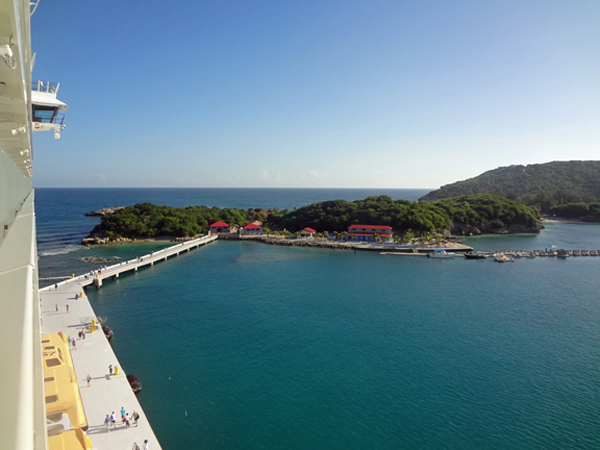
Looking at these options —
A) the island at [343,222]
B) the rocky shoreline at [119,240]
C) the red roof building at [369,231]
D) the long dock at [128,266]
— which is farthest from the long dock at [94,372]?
the red roof building at [369,231]

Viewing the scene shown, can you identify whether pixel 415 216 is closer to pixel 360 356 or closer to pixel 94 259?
pixel 360 356

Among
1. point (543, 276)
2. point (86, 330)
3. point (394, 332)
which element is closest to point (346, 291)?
point (394, 332)

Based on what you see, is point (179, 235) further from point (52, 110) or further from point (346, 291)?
point (52, 110)

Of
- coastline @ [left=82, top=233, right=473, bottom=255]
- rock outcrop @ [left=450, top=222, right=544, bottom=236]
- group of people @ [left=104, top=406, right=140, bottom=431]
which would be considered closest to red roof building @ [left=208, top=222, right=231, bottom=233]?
coastline @ [left=82, top=233, right=473, bottom=255]

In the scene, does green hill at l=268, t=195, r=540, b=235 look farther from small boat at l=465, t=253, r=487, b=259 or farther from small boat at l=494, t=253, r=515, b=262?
small boat at l=494, t=253, r=515, b=262

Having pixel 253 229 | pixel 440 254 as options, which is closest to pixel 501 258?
pixel 440 254

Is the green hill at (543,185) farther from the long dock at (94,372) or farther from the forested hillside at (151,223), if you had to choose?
the long dock at (94,372)
